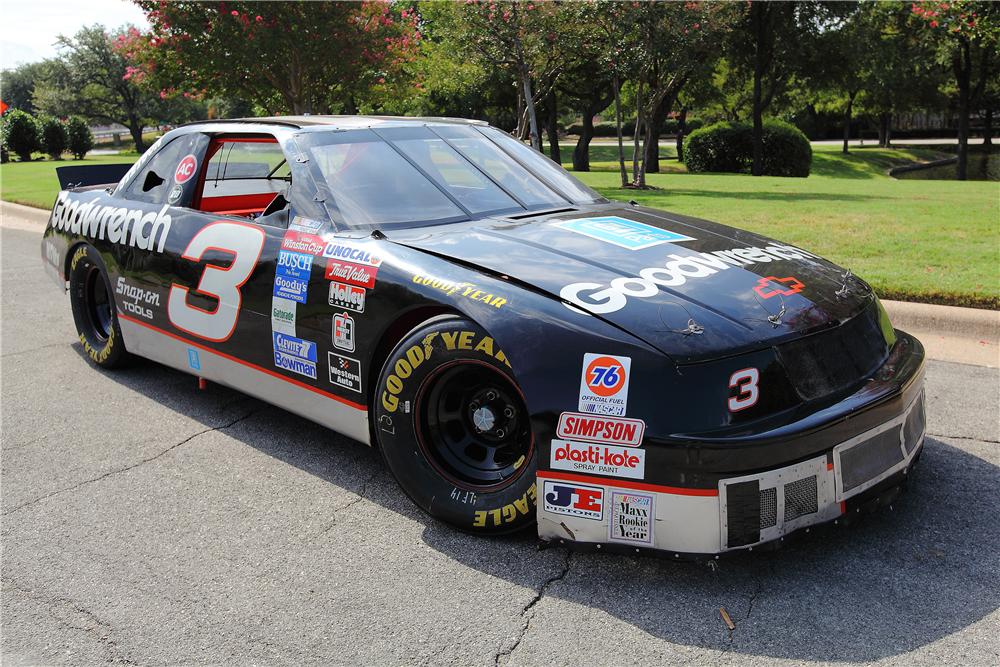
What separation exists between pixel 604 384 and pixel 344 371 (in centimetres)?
123

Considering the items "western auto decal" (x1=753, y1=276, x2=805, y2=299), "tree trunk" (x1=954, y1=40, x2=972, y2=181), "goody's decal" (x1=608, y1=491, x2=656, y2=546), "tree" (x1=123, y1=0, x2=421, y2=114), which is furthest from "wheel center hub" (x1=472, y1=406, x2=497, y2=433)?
"tree trunk" (x1=954, y1=40, x2=972, y2=181)

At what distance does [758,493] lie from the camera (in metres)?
2.59

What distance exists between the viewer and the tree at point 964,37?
21.7 m

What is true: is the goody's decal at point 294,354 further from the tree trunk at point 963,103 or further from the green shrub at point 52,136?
the green shrub at point 52,136

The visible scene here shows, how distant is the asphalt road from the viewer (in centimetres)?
248

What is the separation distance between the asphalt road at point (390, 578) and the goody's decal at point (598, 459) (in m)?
0.41

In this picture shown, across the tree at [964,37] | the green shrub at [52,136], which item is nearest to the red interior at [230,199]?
the tree at [964,37]

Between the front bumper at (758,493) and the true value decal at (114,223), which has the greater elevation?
the true value decal at (114,223)

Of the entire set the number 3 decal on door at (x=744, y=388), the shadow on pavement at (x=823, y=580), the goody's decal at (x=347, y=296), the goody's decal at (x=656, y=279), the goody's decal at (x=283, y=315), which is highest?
the goody's decal at (x=656, y=279)

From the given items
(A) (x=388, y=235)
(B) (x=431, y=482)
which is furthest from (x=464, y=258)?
(B) (x=431, y=482)

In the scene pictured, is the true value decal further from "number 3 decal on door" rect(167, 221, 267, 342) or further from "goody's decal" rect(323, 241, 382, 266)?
"goody's decal" rect(323, 241, 382, 266)

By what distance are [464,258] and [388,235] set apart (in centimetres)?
47

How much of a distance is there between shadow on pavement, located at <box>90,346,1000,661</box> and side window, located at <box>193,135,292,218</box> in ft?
7.49

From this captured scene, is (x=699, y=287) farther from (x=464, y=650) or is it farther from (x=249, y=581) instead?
(x=249, y=581)
